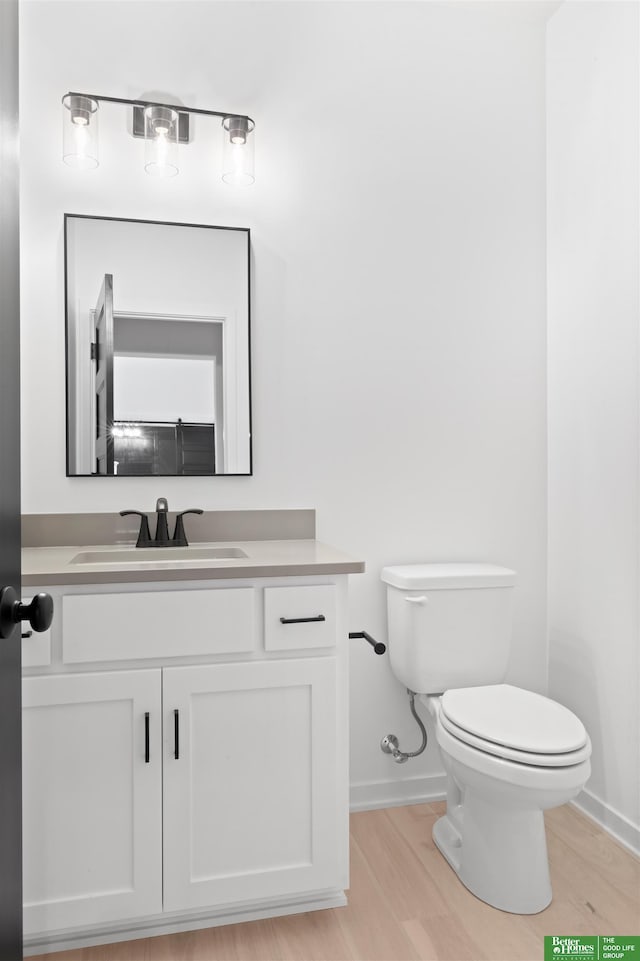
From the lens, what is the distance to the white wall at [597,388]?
1934mm

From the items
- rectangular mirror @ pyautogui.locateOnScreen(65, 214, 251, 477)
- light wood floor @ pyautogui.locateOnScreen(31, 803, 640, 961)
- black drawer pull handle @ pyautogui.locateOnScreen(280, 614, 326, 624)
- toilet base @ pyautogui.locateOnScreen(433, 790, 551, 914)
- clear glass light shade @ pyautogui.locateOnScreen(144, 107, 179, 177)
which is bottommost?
light wood floor @ pyautogui.locateOnScreen(31, 803, 640, 961)

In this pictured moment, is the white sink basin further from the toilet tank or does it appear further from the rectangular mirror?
the toilet tank

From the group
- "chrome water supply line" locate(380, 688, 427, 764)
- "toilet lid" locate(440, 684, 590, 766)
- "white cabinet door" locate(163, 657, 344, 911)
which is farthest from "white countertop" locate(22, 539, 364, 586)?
"chrome water supply line" locate(380, 688, 427, 764)

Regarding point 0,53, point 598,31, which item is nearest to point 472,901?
point 0,53

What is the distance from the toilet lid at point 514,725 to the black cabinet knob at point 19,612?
1135mm

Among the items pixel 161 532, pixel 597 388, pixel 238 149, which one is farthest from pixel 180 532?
pixel 597 388

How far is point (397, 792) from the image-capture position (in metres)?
2.17

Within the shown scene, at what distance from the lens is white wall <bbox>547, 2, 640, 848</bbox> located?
76.1 inches

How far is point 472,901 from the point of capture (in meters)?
1.67

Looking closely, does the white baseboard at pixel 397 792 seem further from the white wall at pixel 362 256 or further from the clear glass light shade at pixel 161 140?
the clear glass light shade at pixel 161 140

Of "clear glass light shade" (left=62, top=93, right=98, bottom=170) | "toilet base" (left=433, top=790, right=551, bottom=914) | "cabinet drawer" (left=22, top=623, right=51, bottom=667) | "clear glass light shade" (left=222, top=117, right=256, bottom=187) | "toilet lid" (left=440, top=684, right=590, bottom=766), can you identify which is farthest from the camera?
"clear glass light shade" (left=222, top=117, right=256, bottom=187)

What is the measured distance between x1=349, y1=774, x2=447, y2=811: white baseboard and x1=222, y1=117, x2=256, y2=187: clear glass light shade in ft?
6.55

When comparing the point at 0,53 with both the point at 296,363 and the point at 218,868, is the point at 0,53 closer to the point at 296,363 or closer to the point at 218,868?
the point at 296,363

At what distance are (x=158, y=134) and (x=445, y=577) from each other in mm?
1593
